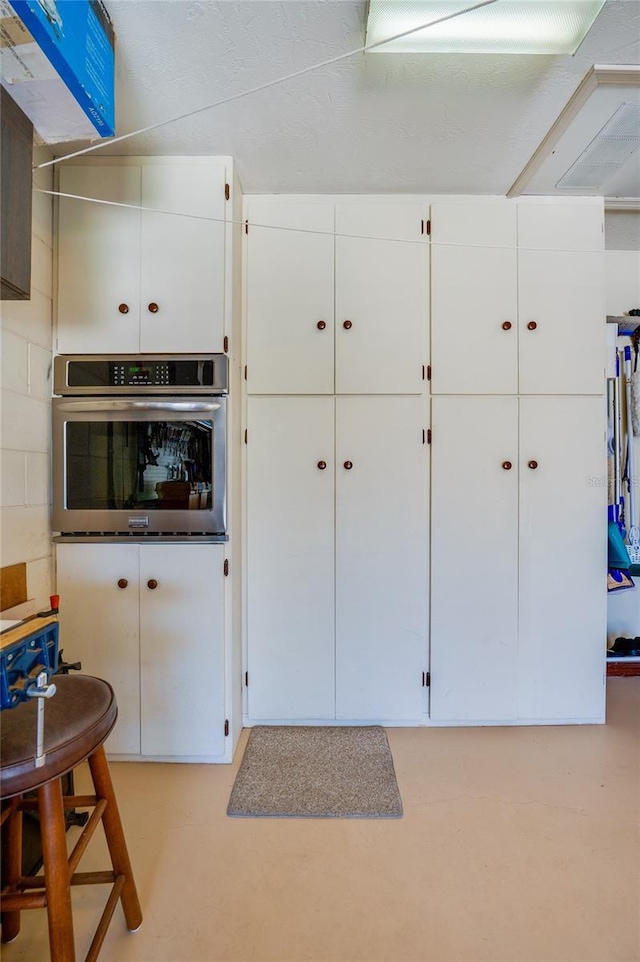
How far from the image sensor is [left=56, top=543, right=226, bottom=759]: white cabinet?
71.8 inches

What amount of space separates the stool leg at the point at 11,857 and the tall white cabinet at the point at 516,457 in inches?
64.4

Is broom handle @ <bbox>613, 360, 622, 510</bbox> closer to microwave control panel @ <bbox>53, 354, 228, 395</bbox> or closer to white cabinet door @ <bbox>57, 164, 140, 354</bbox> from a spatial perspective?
microwave control panel @ <bbox>53, 354, 228, 395</bbox>

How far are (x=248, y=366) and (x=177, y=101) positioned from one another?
38.4 inches

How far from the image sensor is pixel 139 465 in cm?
181

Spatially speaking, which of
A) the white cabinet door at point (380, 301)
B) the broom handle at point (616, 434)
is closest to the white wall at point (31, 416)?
the white cabinet door at point (380, 301)

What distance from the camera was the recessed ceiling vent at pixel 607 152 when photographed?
1598mm

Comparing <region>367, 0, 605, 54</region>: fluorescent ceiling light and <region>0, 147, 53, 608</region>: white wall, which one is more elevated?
<region>367, 0, 605, 54</region>: fluorescent ceiling light

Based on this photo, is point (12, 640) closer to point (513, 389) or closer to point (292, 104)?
point (292, 104)

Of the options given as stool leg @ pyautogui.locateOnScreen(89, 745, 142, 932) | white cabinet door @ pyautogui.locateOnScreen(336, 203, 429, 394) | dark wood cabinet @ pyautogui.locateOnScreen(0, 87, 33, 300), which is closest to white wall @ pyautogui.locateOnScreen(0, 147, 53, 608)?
A: dark wood cabinet @ pyautogui.locateOnScreen(0, 87, 33, 300)

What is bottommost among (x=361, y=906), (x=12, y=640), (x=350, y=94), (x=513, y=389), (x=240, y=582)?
(x=361, y=906)

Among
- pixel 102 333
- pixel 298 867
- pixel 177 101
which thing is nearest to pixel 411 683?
pixel 298 867

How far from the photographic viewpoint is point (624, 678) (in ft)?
8.29

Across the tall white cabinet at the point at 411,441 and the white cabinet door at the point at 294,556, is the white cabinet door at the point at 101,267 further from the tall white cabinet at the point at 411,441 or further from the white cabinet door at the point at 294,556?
the white cabinet door at the point at 294,556

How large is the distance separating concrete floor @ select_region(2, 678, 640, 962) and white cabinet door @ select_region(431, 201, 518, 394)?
1.70m
